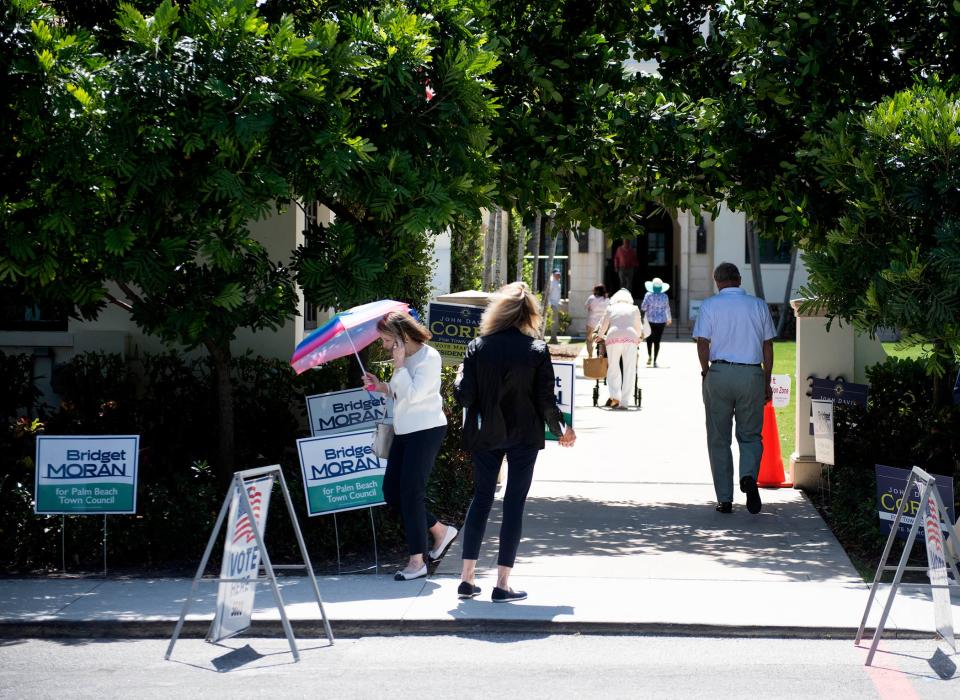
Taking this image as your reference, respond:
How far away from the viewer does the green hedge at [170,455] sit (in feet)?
29.3

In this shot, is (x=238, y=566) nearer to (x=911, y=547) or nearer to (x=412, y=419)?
(x=412, y=419)

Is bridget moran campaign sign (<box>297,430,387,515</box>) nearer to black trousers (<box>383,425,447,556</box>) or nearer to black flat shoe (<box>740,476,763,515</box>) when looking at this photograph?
black trousers (<box>383,425,447,556</box>)

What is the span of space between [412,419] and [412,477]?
375mm

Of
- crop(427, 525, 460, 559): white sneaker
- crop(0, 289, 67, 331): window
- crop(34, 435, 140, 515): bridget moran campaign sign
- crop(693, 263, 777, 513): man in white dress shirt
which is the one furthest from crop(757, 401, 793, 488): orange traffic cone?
crop(0, 289, 67, 331): window

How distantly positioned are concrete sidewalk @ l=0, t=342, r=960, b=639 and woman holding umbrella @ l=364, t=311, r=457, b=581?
489 millimetres

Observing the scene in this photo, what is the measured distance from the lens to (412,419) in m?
8.09

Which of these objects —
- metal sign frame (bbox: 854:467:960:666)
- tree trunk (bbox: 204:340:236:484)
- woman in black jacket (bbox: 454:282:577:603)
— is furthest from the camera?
tree trunk (bbox: 204:340:236:484)

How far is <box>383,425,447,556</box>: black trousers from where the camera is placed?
321 inches

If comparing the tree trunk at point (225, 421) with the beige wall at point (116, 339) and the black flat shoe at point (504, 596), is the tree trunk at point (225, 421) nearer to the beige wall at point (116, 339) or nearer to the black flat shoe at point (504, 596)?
the beige wall at point (116, 339)

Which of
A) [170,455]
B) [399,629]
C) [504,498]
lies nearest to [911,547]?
[504,498]

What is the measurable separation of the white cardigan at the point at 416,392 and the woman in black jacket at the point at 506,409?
15.1 inches

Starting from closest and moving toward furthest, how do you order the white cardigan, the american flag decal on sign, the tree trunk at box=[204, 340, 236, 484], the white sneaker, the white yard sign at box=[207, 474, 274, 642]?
the white yard sign at box=[207, 474, 274, 642] < the american flag decal on sign < the white cardigan < the white sneaker < the tree trunk at box=[204, 340, 236, 484]

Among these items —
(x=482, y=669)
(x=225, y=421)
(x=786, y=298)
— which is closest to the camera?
(x=482, y=669)

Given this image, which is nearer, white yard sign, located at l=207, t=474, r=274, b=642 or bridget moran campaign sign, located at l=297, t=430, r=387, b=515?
white yard sign, located at l=207, t=474, r=274, b=642
